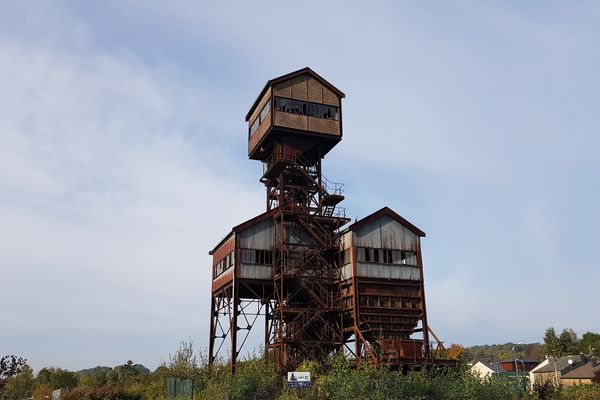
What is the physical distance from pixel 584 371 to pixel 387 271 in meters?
55.7

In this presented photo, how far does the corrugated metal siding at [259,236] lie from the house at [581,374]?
57.3m

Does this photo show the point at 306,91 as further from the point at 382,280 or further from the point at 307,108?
→ the point at 382,280

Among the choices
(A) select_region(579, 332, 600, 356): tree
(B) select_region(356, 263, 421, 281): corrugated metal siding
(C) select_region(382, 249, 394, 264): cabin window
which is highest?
(C) select_region(382, 249, 394, 264): cabin window

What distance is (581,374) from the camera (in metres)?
80.4

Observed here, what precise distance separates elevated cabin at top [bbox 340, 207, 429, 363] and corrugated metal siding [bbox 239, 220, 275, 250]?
18.0 feet

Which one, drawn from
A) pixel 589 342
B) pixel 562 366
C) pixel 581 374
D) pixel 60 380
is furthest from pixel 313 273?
pixel 589 342

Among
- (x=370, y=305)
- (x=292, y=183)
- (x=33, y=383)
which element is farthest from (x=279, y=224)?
(x=33, y=383)

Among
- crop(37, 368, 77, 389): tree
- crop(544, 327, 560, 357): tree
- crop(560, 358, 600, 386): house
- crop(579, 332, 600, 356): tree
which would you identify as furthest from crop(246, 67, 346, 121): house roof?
crop(544, 327, 560, 357): tree

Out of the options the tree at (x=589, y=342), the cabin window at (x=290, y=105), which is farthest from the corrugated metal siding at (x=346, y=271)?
the tree at (x=589, y=342)

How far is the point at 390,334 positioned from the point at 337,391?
12207 mm

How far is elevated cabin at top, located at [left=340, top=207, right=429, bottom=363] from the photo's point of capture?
40250 mm

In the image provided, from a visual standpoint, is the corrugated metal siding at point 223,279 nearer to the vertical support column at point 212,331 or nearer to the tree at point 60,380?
the vertical support column at point 212,331

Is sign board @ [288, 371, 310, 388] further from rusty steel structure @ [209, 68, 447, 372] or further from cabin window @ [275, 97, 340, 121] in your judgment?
cabin window @ [275, 97, 340, 121]

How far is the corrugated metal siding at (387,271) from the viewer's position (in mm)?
41219
